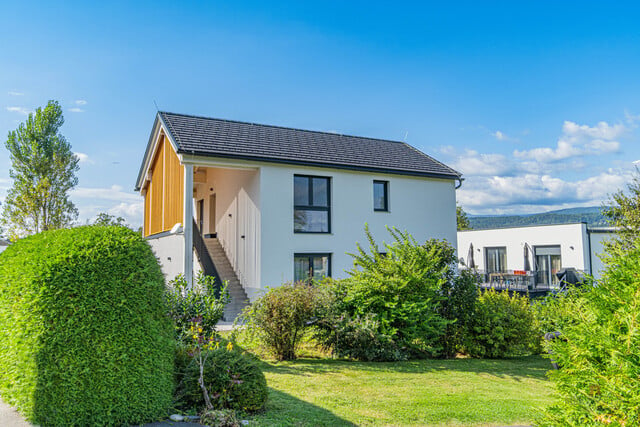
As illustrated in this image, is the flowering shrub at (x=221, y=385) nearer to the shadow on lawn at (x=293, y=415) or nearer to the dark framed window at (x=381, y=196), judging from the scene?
the shadow on lawn at (x=293, y=415)

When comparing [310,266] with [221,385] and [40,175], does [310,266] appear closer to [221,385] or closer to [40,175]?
[221,385]

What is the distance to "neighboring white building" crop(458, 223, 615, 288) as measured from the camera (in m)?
23.5

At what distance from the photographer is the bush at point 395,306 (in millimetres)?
8953

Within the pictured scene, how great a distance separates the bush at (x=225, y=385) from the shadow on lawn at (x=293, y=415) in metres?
0.21

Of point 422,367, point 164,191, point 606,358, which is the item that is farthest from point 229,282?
point 606,358

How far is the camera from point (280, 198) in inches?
608

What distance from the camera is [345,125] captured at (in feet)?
75.8

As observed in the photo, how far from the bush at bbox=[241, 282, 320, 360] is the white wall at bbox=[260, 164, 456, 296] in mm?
6090

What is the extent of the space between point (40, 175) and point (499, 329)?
26.8 meters

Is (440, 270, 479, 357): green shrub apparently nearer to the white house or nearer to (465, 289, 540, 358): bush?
(465, 289, 540, 358): bush

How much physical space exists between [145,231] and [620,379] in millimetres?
24471

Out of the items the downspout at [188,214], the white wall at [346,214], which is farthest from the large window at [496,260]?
the downspout at [188,214]

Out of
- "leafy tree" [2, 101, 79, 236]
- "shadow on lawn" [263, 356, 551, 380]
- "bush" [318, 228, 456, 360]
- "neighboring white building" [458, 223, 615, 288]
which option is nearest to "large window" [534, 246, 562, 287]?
"neighboring white building" [458, 223, 615, 288]

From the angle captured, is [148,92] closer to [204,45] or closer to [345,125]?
[204,45]
